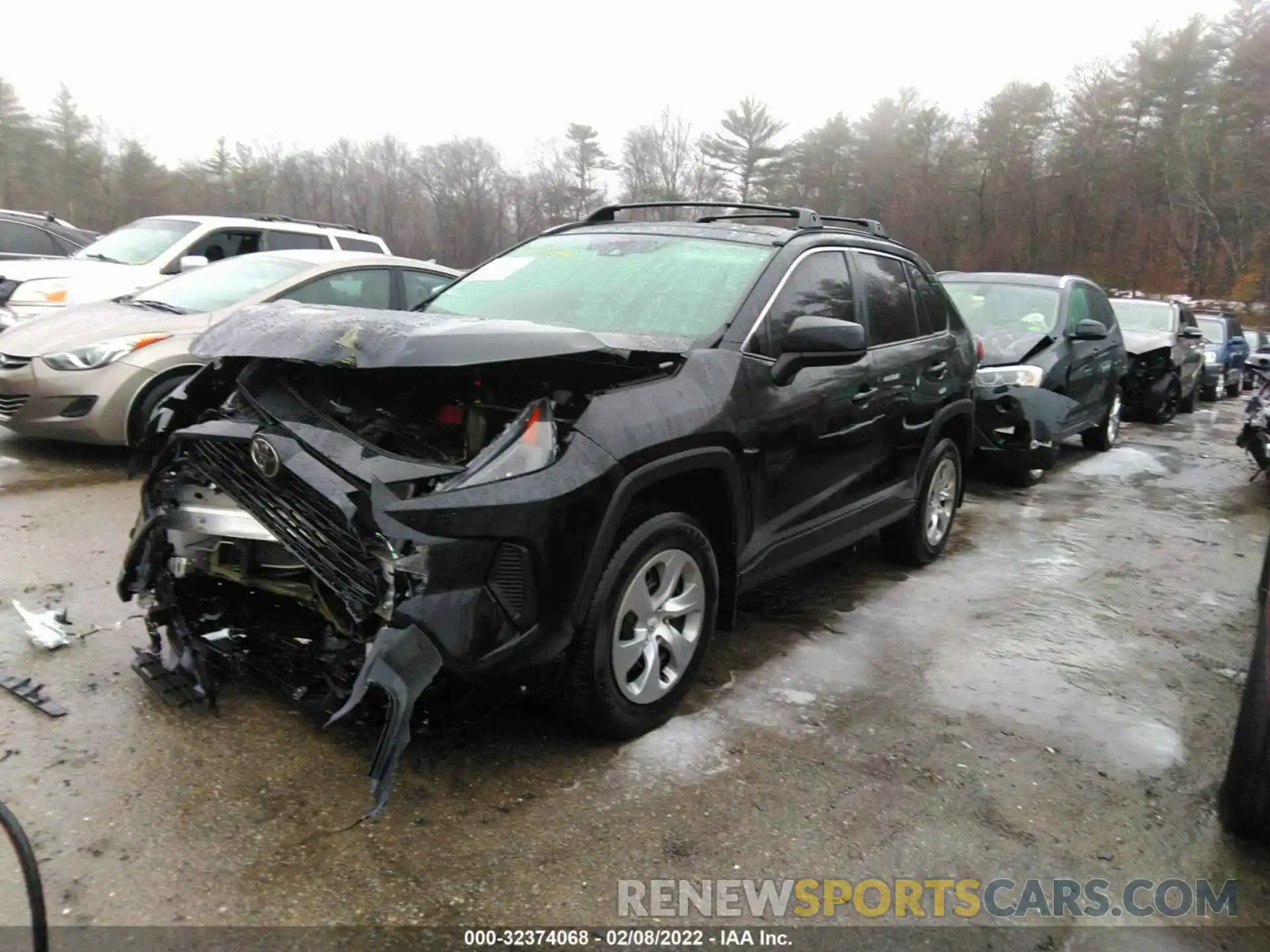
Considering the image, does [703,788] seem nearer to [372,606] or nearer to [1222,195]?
[372,606]

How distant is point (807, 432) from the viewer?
13.0 feet

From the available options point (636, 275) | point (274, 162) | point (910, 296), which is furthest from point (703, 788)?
point (274, 162)

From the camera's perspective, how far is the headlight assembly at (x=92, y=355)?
19.9ft

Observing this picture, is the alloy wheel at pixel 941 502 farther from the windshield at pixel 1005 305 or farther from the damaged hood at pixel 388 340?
the windshield at pixel 1005 305

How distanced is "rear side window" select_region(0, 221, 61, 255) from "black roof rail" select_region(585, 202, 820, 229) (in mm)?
11112

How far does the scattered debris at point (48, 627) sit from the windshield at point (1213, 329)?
20.2m

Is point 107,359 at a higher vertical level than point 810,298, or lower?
lower

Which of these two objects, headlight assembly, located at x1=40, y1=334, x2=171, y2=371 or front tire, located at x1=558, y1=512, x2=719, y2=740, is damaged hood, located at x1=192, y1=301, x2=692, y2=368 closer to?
front tire, located at x1=558, y1=512, x2=719, y2=740

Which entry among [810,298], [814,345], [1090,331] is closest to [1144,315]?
[1090,331]

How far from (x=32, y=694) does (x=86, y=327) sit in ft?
12.9

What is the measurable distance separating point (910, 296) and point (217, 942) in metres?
4.53

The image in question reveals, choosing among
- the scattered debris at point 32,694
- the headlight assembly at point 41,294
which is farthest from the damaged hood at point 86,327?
the scattered debris at point 32,694

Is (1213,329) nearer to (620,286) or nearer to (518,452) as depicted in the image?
(620,286)

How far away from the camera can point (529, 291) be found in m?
4.22
